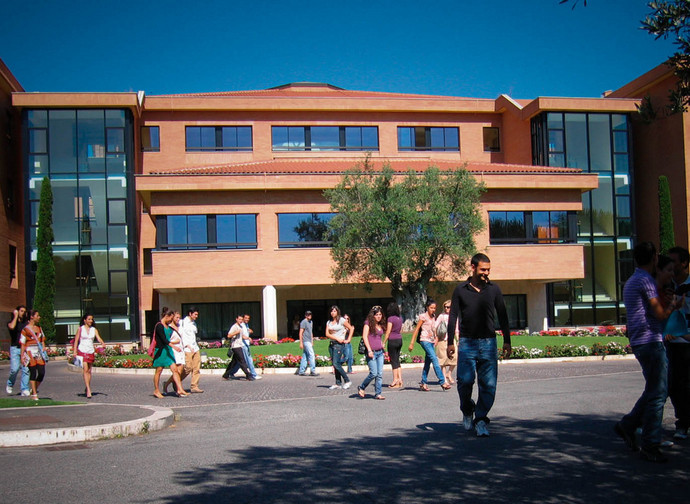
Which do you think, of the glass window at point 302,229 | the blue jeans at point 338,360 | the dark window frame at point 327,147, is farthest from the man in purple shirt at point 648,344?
the dark window frame at point 327,147

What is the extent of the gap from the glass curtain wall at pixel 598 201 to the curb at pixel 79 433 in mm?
33753

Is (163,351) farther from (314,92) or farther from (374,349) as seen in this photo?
(314,92)

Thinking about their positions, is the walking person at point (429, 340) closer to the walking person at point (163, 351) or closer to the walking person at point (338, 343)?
the walking person at point (338, 343)

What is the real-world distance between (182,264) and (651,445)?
1189 inches

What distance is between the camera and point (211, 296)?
130 ft

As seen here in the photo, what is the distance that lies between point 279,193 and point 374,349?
22.7 m

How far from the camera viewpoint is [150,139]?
Result: 142 feet

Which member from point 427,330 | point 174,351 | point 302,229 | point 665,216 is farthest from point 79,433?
point 665,216

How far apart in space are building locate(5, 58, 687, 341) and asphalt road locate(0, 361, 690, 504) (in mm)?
23579

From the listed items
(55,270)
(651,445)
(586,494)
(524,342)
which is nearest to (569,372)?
(524,342)

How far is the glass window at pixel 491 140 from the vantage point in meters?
46.2

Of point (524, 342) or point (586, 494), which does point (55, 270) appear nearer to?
point (524, 342)

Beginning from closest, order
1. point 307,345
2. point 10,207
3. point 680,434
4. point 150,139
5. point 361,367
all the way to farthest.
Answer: point 680,434 → point 307,345 → point 361,367 → point 10,207 → point 150,139

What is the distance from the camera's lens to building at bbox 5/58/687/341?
118 ft
